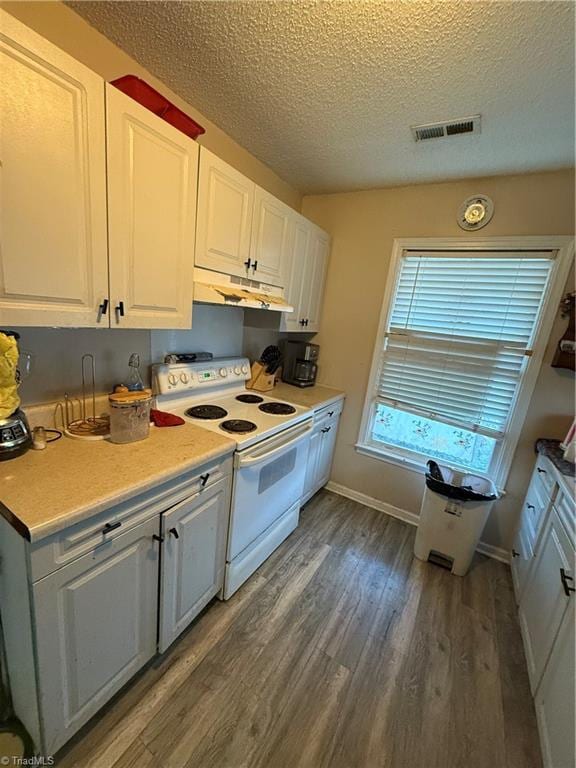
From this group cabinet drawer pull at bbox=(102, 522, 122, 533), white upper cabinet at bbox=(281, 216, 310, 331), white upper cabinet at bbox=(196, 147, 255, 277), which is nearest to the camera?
cabinet drawer pull at bbox=(102, 522, 122, 533)

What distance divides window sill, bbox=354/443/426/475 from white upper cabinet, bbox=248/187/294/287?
1.56m

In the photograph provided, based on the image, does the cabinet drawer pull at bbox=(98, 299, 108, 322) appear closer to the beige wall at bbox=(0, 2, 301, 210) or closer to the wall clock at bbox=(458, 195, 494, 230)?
the beige wall at bbox=(0, 2, 301, 210)

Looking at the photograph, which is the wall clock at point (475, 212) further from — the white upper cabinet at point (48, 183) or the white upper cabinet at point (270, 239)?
the white upper cabinet at point (48, 183)

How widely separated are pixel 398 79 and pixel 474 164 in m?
0.90

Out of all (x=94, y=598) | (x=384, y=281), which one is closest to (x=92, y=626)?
(x=94, y=598)

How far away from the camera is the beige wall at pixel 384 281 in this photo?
6.47 feet

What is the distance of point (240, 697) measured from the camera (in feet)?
4.26

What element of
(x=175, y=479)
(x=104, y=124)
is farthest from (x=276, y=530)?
(x=104, y=124)

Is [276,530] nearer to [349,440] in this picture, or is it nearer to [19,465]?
[349,440]

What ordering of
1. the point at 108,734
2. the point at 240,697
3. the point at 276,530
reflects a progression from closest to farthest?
1. the point at 108,734
2. the point at 240,697
3. the point at 276,530

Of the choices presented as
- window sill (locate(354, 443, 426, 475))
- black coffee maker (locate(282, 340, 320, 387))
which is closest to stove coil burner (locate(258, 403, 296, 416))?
black coffee maker (locate(282, 340, 320, 387))

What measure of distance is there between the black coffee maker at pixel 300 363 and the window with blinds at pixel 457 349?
574 millimetres

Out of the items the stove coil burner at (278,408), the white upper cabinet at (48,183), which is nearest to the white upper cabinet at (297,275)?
the stove coil burner at (278,408)

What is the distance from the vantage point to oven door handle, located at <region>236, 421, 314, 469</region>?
1487mm
